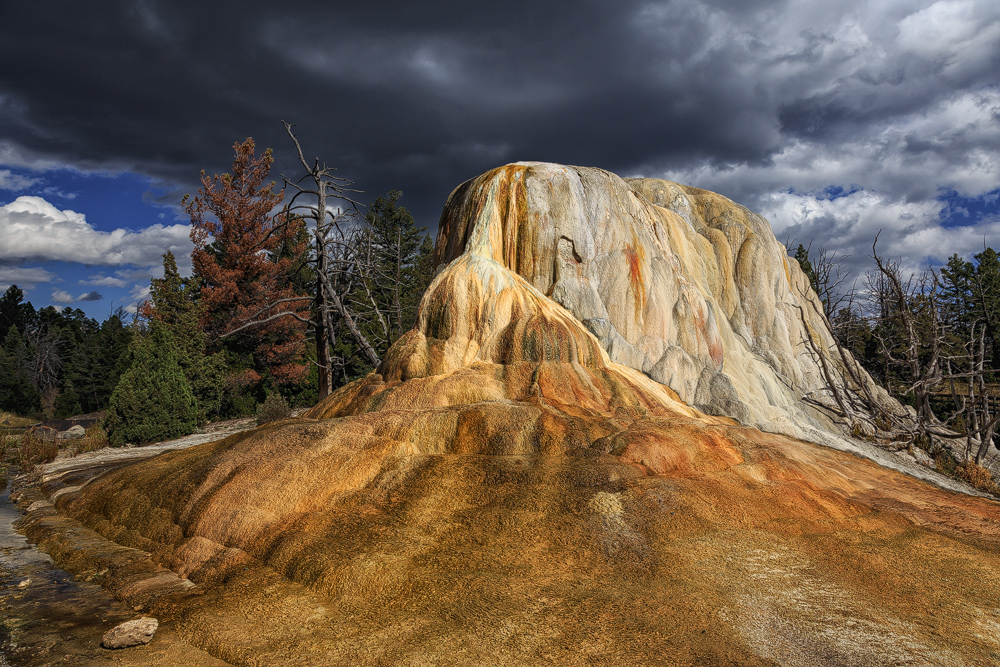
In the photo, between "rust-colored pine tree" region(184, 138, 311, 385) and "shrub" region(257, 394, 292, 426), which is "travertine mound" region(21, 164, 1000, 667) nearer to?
"shrub" region(257, 394, 292, 426)

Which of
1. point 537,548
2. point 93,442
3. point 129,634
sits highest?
point 93,442

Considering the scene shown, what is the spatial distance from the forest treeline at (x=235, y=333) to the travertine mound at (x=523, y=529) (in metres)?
4.82

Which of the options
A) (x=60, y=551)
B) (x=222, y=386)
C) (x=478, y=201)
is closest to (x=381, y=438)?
(x=60, y=551)

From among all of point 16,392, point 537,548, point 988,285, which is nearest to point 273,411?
point 537,548

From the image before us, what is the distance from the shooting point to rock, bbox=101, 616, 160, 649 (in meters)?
4.54

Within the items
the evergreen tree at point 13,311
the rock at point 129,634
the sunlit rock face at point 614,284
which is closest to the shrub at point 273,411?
the sunlit rock face at point 614,284

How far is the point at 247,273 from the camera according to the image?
24.2 meters

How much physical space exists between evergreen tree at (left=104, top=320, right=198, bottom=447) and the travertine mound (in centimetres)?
413

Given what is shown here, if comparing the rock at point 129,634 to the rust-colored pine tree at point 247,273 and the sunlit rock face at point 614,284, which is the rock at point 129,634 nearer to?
the sunlit rock face at point 614,284

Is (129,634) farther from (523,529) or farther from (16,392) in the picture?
(16,392)

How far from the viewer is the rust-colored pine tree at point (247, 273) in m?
22.8

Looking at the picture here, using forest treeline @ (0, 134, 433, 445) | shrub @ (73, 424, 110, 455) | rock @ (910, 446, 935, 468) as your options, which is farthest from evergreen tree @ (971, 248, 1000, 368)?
shrub @ (73, 424, 110, 455)

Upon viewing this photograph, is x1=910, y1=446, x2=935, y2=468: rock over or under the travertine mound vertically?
under

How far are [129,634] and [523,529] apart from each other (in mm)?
3201
